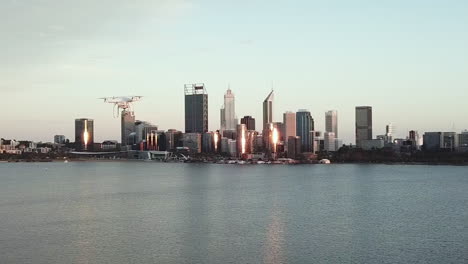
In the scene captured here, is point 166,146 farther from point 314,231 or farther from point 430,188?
point 314,231

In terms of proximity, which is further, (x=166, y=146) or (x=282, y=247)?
(x=166, y=146)

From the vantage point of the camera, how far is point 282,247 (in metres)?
25.8

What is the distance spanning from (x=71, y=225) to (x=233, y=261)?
12920 millimetres

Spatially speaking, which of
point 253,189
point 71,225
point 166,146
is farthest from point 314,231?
point 166,146

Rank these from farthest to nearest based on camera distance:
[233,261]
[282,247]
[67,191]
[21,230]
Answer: [67,191]
[21,230]
[282,247]
[233,261]

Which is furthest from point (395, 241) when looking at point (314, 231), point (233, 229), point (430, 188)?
point (430, 188)

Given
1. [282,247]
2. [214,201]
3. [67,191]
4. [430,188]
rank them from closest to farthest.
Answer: [282,247], [214,201], [67,191], [430,188]

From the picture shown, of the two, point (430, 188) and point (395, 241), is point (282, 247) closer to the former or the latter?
point (395, 241)

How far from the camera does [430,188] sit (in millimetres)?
58750

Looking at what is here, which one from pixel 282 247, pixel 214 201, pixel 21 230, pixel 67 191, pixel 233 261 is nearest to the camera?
pixel 233 261

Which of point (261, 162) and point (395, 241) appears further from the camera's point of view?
point (261, 162)

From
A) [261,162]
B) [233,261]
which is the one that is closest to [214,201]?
[233,261]

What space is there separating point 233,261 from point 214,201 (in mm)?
21562

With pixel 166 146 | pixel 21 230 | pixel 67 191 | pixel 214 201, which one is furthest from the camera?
pixel 166 146
